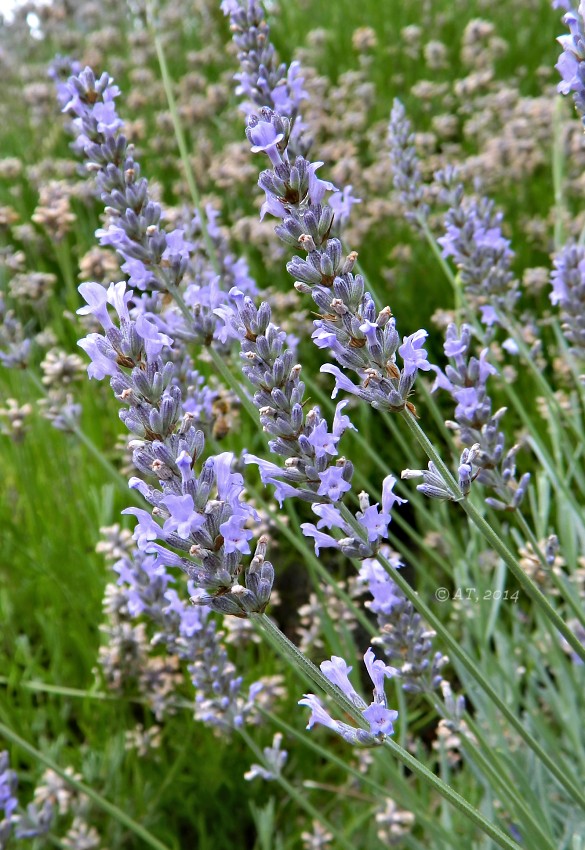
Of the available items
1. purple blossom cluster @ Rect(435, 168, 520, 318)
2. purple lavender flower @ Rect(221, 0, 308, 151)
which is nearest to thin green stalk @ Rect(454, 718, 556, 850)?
purple blossom cluster @ Rect(435, 168, 520, 318)

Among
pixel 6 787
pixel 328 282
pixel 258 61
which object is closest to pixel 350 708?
pixel 328 282

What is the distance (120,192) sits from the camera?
1436 millimetres

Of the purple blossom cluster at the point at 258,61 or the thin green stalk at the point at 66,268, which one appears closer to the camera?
the purple blossom cluster at the point at 258,61

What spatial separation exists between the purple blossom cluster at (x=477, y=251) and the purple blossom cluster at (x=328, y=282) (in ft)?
2.67

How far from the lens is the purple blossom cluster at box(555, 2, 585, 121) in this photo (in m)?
1.10

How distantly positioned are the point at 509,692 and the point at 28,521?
64.2 inches

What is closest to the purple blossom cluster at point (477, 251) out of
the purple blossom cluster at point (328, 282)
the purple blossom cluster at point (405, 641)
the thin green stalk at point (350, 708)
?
the purple blossom cluster at point (405, 641)

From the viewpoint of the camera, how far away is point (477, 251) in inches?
70.8

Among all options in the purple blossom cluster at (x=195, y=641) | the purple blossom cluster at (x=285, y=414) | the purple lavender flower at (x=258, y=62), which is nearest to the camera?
the purple blossom cluster at (x=285, y=414)

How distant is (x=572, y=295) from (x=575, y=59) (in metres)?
0.57

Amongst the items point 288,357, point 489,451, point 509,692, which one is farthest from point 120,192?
point 509,692

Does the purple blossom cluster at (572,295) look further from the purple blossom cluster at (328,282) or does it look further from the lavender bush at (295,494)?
the purple blossom cluster at (328,282)

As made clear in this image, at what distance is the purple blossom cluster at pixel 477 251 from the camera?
5.86ft

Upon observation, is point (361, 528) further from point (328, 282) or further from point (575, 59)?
point (575, 59)
